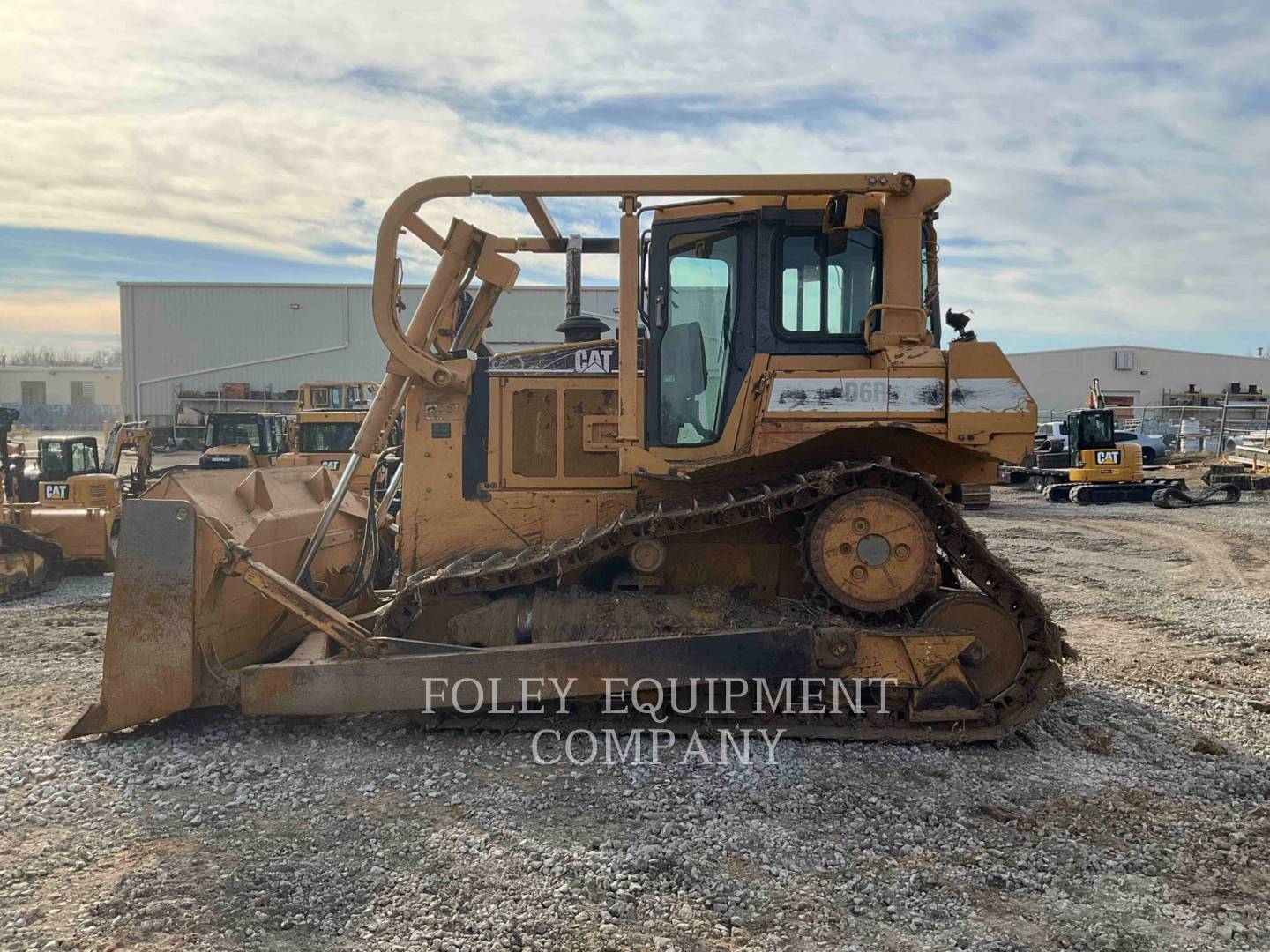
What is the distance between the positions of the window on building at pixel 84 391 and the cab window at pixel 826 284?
85.0 m

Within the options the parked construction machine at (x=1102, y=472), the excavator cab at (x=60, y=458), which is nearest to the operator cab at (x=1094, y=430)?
the parked construction machine at (x=1102, y=472)

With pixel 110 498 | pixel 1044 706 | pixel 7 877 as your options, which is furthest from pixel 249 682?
pixel 110 498

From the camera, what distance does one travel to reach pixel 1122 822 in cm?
419

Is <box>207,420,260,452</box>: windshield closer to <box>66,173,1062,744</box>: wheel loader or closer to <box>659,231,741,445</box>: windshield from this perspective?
<box>66,173,1062,744</box>: wheel loader

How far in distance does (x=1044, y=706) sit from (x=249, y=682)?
179 inches

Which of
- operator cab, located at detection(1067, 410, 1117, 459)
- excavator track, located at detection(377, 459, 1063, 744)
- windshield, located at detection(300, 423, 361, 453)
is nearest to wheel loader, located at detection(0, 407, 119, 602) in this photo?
windshield, located at detection(300, 423, 361, 453)

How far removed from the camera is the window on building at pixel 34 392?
242 feet

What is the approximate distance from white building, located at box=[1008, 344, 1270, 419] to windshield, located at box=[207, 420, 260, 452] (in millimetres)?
45087

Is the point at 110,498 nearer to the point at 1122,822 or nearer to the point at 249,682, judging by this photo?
the point at 249,682

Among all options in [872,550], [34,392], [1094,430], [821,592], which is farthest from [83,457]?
[34,392]

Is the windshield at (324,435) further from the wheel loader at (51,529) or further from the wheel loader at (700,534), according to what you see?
the wheel loader at (700,534)

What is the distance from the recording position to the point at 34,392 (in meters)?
74.1

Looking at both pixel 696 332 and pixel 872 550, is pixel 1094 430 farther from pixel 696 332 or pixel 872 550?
pixel 696 332

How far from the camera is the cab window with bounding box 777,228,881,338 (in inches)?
209
